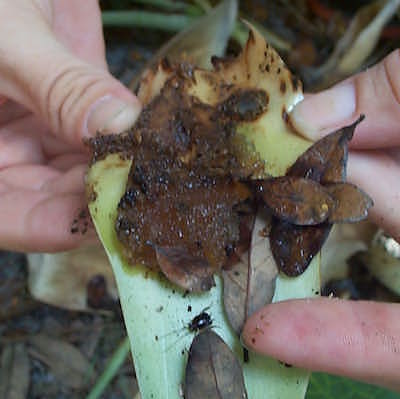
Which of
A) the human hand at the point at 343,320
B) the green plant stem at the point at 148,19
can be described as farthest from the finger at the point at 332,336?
the green plant stem at the point at 148,19

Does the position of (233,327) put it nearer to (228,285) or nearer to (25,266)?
(228,285)

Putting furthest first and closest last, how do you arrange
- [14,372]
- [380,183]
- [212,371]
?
[14,372] → [380,183] → [212,371]

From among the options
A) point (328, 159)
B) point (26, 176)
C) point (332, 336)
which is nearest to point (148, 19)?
point (26, 176)

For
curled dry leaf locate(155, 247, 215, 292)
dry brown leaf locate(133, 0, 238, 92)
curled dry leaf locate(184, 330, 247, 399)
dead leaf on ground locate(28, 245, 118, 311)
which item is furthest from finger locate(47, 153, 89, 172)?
curled dry leaf locate(184, 330, 247, 399)

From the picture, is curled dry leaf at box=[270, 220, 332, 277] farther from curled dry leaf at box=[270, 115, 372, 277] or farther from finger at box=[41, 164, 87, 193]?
finger at box=[41, 164, 87, 193]

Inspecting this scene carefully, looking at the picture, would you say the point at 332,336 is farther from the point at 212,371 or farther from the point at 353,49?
the point at 353,49
